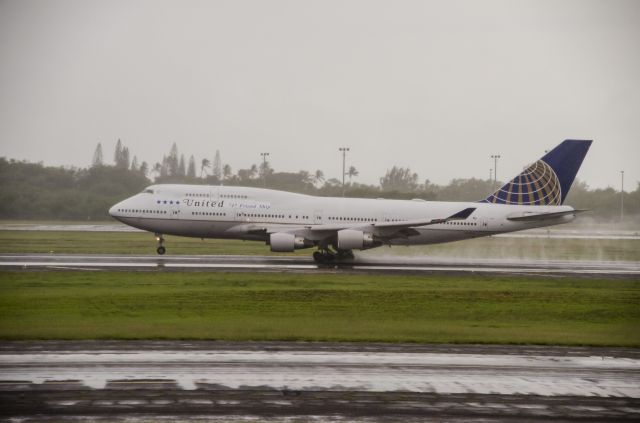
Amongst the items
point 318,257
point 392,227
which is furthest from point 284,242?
point 392,227

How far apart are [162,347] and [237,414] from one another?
567 centimetres

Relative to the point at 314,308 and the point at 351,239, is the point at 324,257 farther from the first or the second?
the point at 314,308

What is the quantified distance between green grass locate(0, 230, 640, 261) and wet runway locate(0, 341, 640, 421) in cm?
2880

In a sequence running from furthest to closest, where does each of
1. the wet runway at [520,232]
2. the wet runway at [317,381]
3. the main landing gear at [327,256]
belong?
1. the wet runway at [520,232]
2. the main landing gear at [327,256]
3. the wet runway at [317,381]

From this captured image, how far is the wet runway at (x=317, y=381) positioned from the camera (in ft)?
40.6

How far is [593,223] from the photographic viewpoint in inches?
3351

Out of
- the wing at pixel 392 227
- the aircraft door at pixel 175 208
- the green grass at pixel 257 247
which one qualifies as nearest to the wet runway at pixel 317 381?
the wing at pixel 392 227

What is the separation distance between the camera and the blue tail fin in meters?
43.2

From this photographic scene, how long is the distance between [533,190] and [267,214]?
17.1 metres

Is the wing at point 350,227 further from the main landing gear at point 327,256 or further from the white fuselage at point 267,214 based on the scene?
the main landing gear at point 327,256

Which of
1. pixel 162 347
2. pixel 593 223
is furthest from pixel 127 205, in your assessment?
pixel 593 223

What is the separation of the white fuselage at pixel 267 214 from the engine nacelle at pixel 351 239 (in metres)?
0.86

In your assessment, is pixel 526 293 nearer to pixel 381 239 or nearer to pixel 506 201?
pixel 381 239

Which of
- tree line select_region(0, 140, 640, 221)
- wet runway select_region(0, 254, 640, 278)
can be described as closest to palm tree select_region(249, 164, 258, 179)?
tree line select_region(0, 140, 640, 221)
